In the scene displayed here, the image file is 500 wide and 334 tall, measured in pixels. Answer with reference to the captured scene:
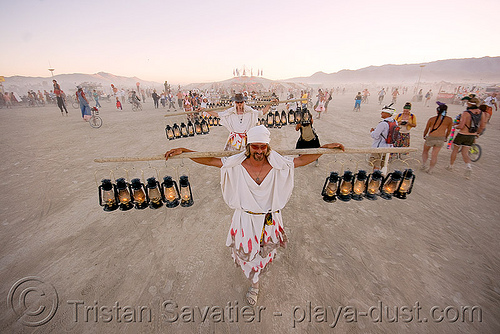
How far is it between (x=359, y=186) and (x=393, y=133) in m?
4.05

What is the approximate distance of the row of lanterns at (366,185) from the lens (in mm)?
2842

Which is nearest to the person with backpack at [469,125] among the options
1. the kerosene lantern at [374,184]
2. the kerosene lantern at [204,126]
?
the kerosene lantern at [374,184]

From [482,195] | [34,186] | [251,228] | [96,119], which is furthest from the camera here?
[96,119]

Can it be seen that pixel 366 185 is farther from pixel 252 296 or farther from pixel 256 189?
pixel 252 296

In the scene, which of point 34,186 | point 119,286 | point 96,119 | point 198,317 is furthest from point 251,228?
point 96,119

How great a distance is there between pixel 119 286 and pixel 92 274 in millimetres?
633

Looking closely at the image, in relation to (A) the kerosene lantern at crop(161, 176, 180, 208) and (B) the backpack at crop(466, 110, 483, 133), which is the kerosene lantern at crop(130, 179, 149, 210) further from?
(B) the backpack at crop(466, 110, 483, 133)

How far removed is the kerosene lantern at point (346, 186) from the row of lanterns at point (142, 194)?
2216 mm

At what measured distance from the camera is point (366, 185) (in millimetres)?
2936

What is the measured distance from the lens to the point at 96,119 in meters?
13.8

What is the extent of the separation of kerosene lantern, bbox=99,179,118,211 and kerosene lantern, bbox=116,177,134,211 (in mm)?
75

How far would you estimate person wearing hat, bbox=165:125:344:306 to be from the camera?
2.25 meters

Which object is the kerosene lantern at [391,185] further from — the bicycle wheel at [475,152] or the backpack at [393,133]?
the bicycle wheel at [475,152]

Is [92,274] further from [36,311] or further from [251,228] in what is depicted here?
[251,228]
